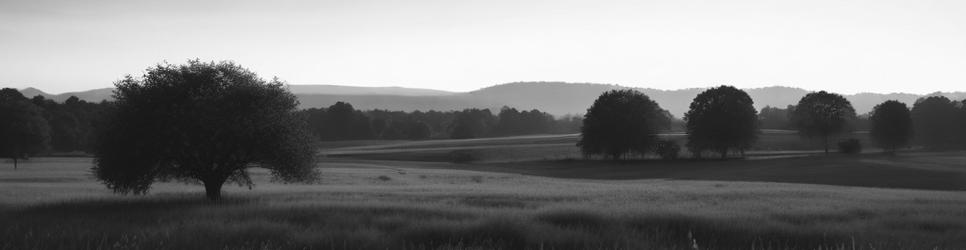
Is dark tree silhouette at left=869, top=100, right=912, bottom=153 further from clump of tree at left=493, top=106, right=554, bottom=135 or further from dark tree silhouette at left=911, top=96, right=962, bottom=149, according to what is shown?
clump of tree at left=493, top=106, right=554, bottom=135

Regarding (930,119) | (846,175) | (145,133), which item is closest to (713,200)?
(145,133)

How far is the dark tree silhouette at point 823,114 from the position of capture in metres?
84.6

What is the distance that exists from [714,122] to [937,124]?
152ft

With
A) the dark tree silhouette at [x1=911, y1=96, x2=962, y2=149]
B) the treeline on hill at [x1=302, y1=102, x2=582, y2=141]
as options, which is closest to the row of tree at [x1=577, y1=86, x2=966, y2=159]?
the dark tree silhouette at [x1=911, y1=96, x2=962, y2=149]

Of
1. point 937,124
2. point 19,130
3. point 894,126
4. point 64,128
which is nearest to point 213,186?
point 19,130

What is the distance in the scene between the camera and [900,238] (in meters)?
13.6

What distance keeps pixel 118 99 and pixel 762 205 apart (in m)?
22.1

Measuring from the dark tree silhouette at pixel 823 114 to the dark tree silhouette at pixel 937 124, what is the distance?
885 inches

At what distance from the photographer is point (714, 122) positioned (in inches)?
3130

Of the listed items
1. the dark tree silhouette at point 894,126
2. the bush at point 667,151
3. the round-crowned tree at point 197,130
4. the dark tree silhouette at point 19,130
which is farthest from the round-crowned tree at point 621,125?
the round-crowned tree at point 197,130

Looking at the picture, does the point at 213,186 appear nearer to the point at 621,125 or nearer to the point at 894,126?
the point at 621,125

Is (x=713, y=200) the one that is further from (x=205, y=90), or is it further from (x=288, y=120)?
(x=205, y=90)

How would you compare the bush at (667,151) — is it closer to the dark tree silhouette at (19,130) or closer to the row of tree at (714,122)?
the row of tree at (714,122)

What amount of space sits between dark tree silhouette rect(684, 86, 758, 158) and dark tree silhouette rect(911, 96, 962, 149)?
3533 centimetres
